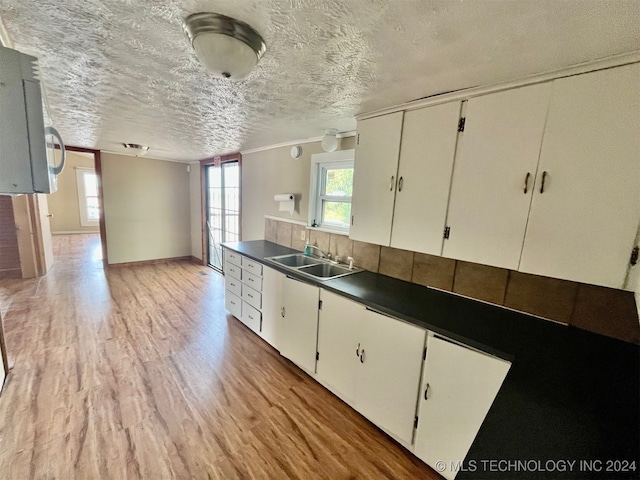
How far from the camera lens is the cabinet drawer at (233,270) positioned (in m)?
3.01

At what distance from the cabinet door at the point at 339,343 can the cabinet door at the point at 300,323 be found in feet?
0.26

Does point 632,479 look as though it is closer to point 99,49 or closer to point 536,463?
point 536,463

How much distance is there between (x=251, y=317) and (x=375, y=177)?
200 centimetres

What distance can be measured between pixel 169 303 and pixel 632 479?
13.5ft

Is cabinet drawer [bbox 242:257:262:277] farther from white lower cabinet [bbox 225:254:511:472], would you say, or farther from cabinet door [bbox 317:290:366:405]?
cabinet door [bbox 317:290:366:405]

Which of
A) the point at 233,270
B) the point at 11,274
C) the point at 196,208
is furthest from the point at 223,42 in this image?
the point at 11,274

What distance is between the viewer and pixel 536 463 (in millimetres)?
687

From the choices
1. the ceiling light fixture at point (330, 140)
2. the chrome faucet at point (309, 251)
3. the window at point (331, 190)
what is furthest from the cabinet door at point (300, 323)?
the ceiling light fixture at point (330, 140)

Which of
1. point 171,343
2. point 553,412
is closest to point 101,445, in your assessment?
point 171,343

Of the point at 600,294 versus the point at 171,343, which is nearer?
the point at 600,294

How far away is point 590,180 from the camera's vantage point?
1166mm

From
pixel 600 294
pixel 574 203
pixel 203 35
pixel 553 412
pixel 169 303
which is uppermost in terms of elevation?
pixel 203 35

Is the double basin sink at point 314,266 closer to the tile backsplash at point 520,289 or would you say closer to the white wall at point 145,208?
the tile backsplash at point 520,289

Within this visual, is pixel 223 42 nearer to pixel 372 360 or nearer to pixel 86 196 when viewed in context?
pixel 372 360
